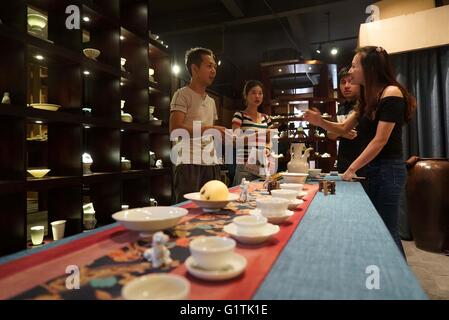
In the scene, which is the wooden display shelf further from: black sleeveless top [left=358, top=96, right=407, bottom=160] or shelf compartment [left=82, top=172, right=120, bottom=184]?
black sleeveless top [left=358, top=96, right=407, bottom=160]

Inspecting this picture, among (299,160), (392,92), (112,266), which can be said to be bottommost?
(112,266)

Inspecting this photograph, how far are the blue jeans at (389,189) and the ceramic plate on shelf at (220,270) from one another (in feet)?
4.62

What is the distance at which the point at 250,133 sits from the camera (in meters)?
2.54

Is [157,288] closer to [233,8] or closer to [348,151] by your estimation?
[348,151]

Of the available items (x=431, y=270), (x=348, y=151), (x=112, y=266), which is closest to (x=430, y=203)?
(x=431, y=270)

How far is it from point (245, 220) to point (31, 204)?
4.34 m

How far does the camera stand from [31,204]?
13.6 ft

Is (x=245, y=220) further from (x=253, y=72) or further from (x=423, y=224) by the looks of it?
(x=253, y=72)

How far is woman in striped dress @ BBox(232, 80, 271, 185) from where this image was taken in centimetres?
251

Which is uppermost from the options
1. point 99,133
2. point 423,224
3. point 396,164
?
point 99,133

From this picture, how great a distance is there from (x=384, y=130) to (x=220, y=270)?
56.6 inches

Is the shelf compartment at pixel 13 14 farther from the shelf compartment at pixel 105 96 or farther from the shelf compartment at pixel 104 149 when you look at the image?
the shelf compartment at pixel 104 149

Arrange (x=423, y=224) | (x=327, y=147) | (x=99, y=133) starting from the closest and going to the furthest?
(x=99, y=133) → (x=423, y=224) → (x=327, y=147)
